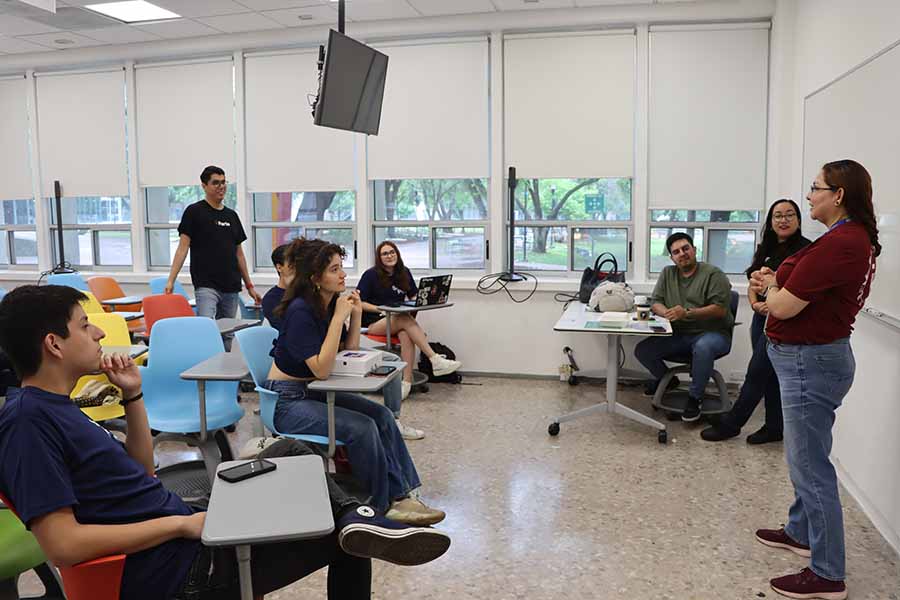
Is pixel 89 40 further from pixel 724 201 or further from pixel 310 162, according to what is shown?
pixel 724 201

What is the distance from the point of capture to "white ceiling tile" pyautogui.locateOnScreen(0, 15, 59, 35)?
5981 millimetres

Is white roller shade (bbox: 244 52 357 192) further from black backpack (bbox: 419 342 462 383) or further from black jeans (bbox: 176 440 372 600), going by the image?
black jeans (bbox: 176 440 372 600)

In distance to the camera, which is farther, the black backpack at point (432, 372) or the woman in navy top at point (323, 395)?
the black backpack at point (432, 372)

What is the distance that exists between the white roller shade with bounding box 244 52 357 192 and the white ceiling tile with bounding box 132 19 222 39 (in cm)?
45

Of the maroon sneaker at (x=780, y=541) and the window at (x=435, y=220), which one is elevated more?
the window at (x=435, y=220)

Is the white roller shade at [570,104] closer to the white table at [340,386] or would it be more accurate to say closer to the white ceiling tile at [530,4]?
the white ceiling tile at [530,4]

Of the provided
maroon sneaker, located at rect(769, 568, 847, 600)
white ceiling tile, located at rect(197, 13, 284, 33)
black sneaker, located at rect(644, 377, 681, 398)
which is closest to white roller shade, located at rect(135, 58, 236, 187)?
white ceiling tile, located at rect(197, 13, 284, 33)

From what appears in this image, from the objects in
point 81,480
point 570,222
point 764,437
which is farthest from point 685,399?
point 81,480

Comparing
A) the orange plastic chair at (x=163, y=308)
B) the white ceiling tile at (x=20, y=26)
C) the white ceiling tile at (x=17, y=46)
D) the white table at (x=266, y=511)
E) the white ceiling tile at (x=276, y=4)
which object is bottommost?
the white table at (x=266, y=511)

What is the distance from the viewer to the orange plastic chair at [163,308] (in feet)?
15.1

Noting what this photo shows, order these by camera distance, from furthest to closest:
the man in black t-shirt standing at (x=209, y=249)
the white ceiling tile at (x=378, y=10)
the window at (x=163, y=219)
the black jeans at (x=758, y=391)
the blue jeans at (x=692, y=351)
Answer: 1. the window at (x=163, y=219)
2. the white ceiling tile at (x=378, y=10)
3. the man in black t-shirt standing at (x=209, y=249)
4. the blue jeans at (x=692, y=351)
5. the black jeans at (x=758, y=391)

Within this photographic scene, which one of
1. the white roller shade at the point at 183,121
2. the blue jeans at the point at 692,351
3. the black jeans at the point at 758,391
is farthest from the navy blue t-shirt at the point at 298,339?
the white roller shade at the point at 183,121

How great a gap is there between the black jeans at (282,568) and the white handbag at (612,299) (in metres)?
3.20

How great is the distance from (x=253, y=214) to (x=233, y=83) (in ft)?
4.03
